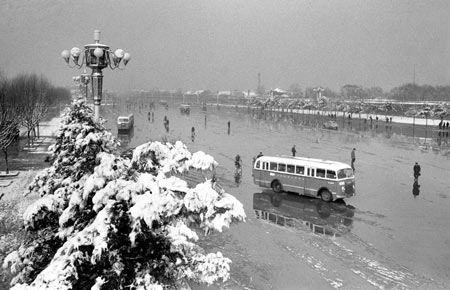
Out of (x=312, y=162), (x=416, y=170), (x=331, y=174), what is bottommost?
(x=416, y=170)

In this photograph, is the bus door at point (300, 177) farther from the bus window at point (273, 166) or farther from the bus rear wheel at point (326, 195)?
the bus window at point (273, 166)

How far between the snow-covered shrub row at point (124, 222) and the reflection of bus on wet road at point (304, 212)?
10603 mm

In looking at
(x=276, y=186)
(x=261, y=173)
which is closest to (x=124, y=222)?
(x=276, y=186)

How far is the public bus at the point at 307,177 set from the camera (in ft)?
63.7

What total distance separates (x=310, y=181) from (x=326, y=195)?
967mm

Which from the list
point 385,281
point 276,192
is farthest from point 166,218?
point 276,192

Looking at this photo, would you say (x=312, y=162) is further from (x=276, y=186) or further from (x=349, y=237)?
(x=349, y=237)

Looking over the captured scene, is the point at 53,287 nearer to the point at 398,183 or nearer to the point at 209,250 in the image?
the point at 209,250

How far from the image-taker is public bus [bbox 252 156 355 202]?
19406mm

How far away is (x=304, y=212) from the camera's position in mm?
18359

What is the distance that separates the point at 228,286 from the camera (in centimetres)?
1130

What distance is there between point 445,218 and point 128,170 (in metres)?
15.2

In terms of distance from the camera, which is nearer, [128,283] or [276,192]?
[128,283]

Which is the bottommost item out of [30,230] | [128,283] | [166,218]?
[128,283]
